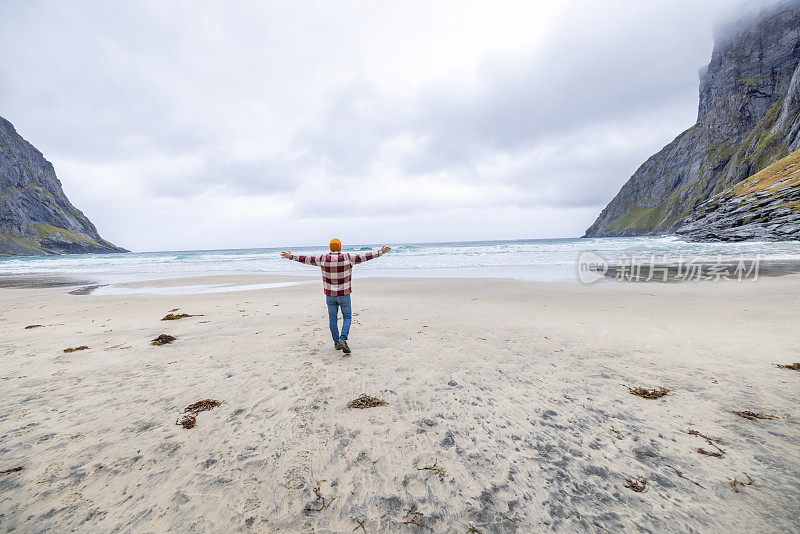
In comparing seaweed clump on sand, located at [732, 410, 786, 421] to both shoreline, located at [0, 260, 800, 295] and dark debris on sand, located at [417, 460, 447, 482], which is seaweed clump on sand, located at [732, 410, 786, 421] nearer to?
dark debris on sand, located at [417, 460, 447, 482]

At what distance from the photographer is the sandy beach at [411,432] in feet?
7.97

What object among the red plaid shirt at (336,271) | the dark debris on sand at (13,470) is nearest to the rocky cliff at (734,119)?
the red plaid shirt at (336,271)

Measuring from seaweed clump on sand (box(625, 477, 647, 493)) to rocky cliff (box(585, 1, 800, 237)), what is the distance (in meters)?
116

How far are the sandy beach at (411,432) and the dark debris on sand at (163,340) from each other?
1.09 feet

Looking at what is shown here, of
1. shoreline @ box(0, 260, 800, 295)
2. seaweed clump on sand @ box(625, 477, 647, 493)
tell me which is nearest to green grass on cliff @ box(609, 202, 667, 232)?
shoreline @ box(0, 260, 800, 295)

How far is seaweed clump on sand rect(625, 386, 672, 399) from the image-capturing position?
4133mm

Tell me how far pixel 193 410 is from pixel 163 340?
14.0 ft

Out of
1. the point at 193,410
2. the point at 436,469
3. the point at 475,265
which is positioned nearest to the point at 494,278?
the point at 475,265

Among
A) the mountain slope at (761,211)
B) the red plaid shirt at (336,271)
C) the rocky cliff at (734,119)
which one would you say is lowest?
the red plaid shirt at (336,271)

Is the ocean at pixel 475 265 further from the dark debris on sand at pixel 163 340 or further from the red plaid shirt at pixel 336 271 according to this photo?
the dark debris on sand at pixel 163 340

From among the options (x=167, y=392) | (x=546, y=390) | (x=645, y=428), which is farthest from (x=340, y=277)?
(x=645, y=428)

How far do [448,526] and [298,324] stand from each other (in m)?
7.25

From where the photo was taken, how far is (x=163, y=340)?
7.18 meters

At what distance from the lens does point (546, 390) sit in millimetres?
4438
